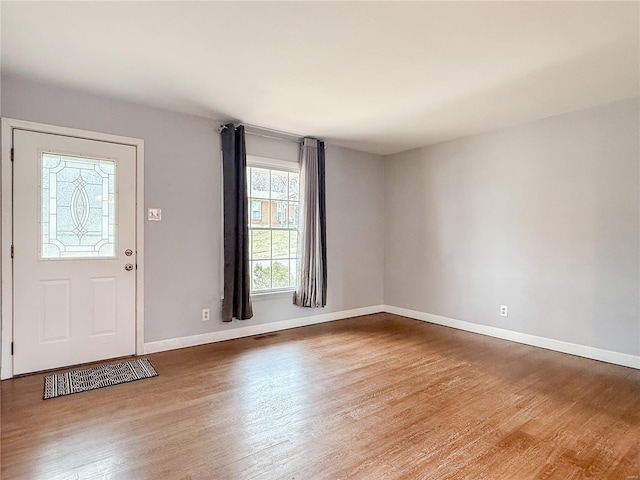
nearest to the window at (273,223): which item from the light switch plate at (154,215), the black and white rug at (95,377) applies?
the light switch plate at (154,215)

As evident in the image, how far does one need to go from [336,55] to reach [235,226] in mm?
2188

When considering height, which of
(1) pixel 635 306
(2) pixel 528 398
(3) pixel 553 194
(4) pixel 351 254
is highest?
(3) pixel 553 194

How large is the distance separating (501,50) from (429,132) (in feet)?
6.50

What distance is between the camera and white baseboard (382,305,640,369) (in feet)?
11.2

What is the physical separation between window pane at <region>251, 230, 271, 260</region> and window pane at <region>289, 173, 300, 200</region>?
628 millimetres

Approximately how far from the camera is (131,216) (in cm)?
353

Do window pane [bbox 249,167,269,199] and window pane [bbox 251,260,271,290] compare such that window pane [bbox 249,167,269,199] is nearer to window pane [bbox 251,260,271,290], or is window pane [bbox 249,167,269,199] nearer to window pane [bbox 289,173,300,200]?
window pane [bbox 289,173,300,200]

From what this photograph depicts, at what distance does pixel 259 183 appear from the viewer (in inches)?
177

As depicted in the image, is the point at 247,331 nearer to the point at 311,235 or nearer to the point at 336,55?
the point at 311,235

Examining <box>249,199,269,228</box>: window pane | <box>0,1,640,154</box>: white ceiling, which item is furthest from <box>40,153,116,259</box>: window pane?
<box>249,199,269,228</box>: window pane

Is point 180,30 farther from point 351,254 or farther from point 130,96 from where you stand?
point 351,254

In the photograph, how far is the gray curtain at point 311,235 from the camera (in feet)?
15.3

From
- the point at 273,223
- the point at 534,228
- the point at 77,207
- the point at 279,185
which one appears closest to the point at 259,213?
the point at 273,223

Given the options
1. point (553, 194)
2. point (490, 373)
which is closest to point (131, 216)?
point (490, 373)
